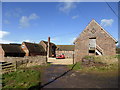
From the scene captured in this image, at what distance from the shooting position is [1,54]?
3672 centimetres

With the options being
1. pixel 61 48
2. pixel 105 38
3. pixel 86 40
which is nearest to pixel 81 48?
pixel 86 40

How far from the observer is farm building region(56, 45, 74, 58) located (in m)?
56.7

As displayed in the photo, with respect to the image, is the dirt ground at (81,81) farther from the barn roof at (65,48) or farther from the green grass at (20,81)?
the barn roof at (65,48)

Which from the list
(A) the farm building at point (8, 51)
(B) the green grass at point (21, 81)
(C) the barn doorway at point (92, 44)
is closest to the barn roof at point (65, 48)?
(A) the farm building at point (8, 51)

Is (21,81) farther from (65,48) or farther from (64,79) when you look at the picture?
(65,48)

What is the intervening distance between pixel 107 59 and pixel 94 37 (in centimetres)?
725

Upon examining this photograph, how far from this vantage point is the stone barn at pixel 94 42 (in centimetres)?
2502

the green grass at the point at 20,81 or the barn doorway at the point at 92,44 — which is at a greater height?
the barn doorway at the point at 92,44

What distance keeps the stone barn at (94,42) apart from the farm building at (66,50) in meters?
→ 28.7

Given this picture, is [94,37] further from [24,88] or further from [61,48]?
[61,48]

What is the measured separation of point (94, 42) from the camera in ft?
87.1

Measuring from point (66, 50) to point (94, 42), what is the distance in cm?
3191

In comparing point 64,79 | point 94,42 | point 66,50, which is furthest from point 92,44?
point 66,50

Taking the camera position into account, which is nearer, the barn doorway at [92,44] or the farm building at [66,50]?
the barn doorway at [92,44]
